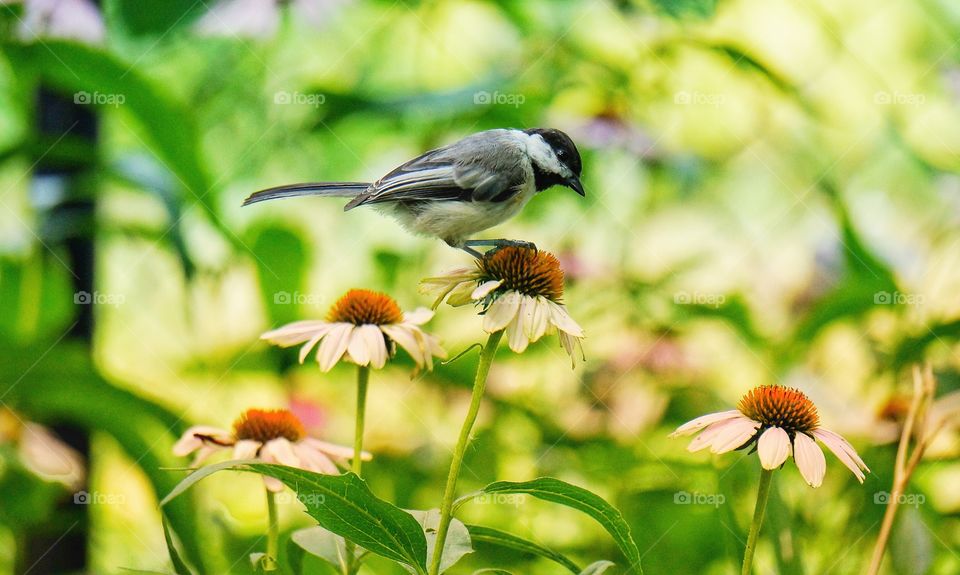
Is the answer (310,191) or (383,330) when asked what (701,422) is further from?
(310,191)

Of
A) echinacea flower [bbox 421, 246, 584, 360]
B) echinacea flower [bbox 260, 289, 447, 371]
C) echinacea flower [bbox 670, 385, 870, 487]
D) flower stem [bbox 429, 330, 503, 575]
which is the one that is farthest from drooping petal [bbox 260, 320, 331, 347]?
echinacea flower [bbox 670, 385, 870, 487]

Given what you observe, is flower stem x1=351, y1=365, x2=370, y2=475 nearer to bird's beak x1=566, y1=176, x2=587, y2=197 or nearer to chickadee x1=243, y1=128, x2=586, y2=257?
chickadee x1=243, y1=128, x2=586, y2=257

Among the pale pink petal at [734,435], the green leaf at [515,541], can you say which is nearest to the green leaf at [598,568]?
the green leaf at [515,541]

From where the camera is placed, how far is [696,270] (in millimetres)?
1934

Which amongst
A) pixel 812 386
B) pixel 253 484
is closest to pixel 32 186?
pixel 253 484

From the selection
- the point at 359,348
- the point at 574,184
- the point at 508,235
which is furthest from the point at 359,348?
the point at 508,235

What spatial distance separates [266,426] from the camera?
77 cm

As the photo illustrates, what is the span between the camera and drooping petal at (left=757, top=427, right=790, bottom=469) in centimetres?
60

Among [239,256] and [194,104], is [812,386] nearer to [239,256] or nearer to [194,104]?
[239,256]

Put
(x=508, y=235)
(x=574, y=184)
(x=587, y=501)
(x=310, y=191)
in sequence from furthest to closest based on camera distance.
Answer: (x=508, y=235), (x=574, y=184), (x=310, y=191), (x=587, y=501)

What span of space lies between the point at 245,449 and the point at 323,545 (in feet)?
0.39

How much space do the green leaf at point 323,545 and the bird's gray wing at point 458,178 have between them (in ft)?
1.46

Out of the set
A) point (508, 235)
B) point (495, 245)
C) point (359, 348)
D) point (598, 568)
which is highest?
point (508, 235)

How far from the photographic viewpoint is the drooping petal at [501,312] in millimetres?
657
